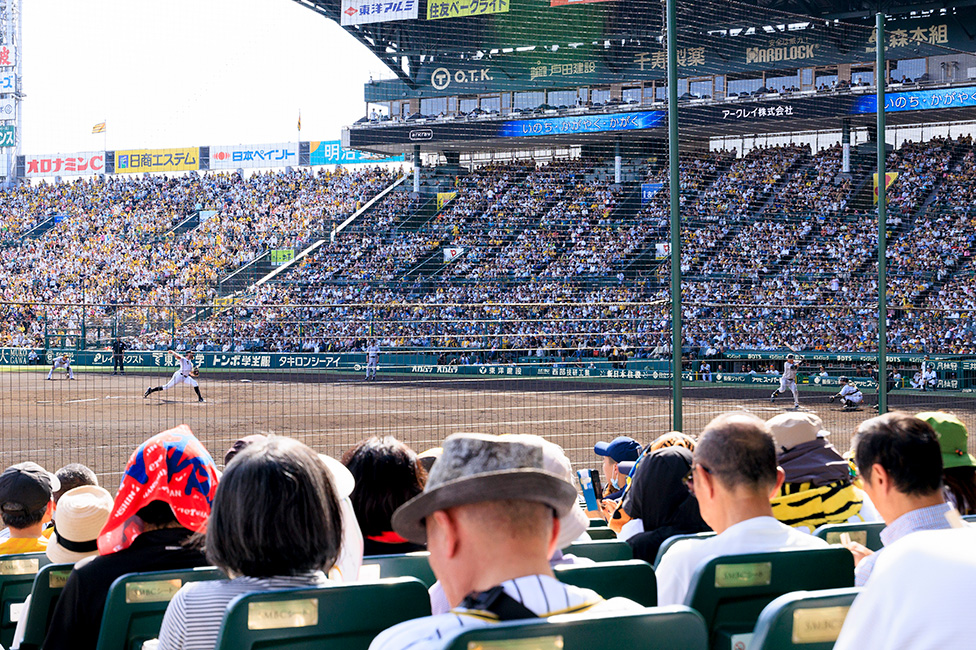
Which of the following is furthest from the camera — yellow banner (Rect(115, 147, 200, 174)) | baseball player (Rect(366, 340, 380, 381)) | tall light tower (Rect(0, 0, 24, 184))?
yellow banner (Rect(115, 147, 200, 174))

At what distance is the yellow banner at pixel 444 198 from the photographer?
2431 centimetres

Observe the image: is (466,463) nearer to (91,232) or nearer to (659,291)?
(659,291)

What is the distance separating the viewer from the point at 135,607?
2.68 m

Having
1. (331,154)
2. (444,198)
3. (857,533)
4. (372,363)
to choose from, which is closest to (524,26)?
(444,198)

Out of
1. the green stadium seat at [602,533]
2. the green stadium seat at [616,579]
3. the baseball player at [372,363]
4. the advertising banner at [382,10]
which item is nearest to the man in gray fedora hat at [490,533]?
the green stadium seat at [616,579]

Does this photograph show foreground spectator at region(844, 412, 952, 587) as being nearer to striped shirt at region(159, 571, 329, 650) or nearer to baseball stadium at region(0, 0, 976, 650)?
striped shirt at region(159, 571, 329, 650)

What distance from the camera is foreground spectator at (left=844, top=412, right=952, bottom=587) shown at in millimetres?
2920

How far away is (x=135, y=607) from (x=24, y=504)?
5.44 ft

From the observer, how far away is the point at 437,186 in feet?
84.4

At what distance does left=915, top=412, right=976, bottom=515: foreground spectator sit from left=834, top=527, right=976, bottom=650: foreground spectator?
→ 9.71 feet

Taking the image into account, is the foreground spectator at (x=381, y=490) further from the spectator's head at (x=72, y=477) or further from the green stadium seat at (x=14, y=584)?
the spectator's head at (x=72, y=477)

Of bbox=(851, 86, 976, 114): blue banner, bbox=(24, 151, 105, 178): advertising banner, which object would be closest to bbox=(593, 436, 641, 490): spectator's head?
bbox=(851, 86, 976, 114): blue banner

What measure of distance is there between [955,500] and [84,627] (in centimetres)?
329

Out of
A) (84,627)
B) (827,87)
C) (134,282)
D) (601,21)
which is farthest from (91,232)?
(84,627)
